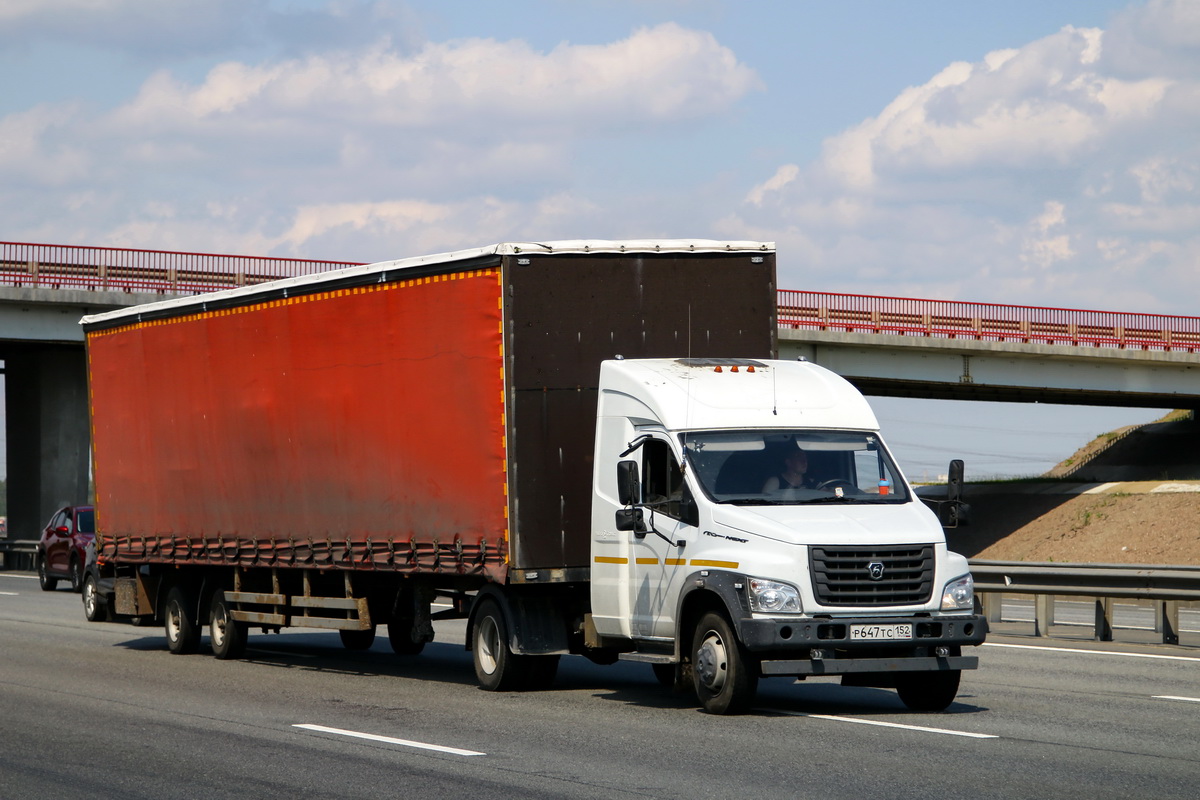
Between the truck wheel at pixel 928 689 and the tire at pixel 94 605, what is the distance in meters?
13.4

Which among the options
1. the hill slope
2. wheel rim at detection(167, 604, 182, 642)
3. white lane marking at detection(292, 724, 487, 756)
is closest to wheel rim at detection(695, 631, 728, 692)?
white lane marking at detection(292, 724, 487, 756)

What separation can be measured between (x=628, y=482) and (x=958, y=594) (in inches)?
100

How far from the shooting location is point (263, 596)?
17.1 metres

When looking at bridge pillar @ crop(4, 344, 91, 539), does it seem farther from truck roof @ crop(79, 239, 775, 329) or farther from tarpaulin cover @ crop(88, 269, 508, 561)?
truck roof @ crop(79, 239, 775, 329)

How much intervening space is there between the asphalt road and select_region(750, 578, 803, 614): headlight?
0.81 metres

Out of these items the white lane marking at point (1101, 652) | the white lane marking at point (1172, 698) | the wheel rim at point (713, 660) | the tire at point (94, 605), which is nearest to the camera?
the wheel rim at point (713, 660)

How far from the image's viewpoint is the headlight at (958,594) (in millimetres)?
11602

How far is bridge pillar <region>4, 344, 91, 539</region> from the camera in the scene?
49000mm

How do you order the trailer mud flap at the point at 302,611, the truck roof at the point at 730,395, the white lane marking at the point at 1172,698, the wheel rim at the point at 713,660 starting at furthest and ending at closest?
the trailer mud flap at the point at 302,611, the white lane marking at the point at 1172,698, the truck roof at the point at 730,395, the wheel rim at the point at 713,660

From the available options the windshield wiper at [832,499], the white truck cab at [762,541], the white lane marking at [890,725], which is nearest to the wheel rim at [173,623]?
the white truck cab at [762,541]

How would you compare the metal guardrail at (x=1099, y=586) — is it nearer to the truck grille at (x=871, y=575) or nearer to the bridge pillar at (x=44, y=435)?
the truck grille at (x=871, y=575)

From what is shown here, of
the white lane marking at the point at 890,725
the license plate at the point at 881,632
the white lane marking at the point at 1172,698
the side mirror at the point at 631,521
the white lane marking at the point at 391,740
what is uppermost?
the side mirror at the point at 631,521

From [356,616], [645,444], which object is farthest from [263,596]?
[645,444]

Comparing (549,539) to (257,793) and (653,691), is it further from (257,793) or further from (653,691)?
(257,793)
